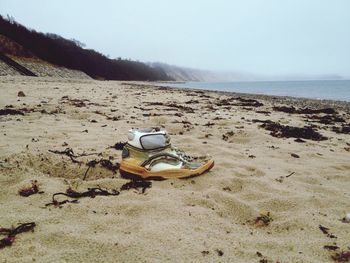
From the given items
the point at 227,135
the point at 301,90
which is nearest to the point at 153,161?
the point at 227,135

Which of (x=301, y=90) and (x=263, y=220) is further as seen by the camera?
(x=301, y=90)

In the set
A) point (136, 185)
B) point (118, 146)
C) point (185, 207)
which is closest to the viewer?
point (185, 207)

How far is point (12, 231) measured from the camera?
245cm

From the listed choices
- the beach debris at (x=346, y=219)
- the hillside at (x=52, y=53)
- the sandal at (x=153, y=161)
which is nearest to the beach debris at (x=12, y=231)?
the sandal at (x=153, y=161)

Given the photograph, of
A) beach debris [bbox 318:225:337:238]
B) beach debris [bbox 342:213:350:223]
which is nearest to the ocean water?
beach debris [bbox 342:213:350:223]

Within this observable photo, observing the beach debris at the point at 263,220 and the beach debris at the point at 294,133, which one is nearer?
the beach debris at the point at 263,220

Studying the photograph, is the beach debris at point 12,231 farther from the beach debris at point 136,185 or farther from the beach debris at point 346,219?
the beach debris at point 346,219

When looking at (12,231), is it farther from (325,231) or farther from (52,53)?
(52,53)

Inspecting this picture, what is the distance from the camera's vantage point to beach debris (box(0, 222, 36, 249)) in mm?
2309

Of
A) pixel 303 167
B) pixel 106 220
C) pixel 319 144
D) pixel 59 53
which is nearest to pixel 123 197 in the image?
pixel 106 220

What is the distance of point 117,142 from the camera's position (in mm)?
5324

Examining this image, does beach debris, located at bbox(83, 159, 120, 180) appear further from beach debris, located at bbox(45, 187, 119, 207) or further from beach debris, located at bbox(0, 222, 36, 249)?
beach debris, located at bbox(0, 222, 36, 249)

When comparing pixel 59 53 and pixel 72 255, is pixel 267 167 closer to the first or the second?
pixel 72 255

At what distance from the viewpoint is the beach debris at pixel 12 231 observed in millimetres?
2309
